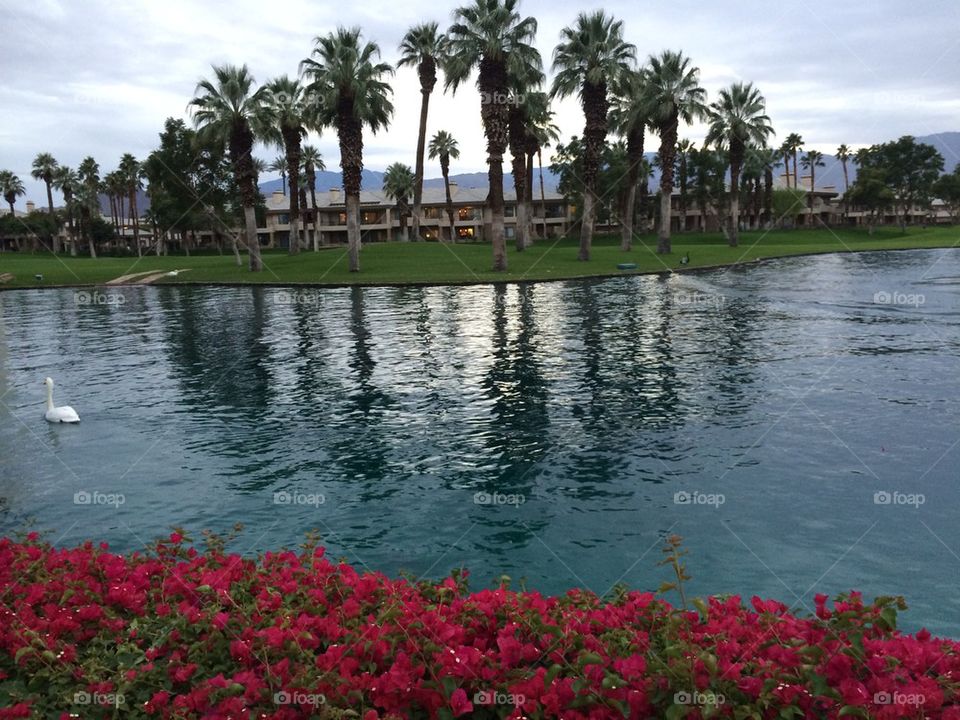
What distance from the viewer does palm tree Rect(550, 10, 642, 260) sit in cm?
5875

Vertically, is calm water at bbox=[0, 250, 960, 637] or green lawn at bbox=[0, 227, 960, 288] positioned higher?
green lawn at bbox=[0, 227, 960, 288]

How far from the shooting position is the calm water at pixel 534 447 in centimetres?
1025

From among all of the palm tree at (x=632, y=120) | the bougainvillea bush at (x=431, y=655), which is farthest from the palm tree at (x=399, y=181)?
the bougainvillea bush at (x=431, y=655)

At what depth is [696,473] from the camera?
1302 centimetres

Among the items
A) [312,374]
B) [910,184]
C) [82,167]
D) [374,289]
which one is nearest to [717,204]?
[910,184]

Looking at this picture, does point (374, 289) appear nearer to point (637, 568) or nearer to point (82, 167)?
point (637, 568)

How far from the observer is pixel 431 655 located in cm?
525
